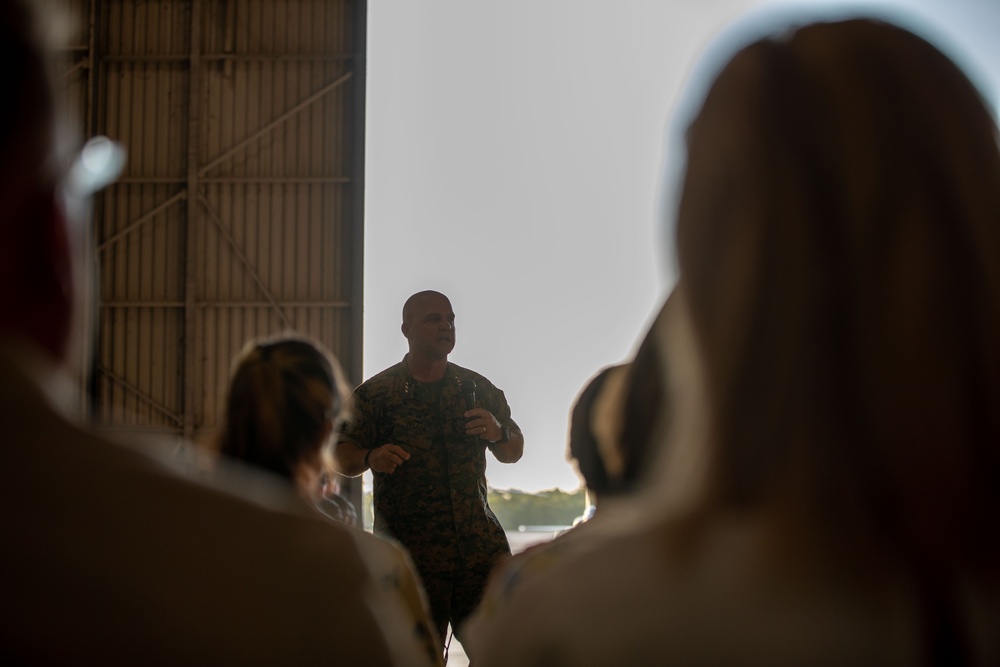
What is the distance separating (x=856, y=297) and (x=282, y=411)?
72.7 inches

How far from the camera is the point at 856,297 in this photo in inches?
29.8

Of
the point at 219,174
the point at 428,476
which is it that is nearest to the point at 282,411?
the point at 428,476

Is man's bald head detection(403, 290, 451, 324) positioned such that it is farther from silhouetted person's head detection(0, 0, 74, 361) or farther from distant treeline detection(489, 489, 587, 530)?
distant treeline detection(489, 489, 587, 530)

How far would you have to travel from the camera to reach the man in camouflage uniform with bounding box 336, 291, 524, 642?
398cm

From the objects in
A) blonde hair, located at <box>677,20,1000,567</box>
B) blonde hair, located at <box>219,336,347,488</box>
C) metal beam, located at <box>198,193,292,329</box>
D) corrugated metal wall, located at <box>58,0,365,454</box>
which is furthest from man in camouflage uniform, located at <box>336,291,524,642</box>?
metal beam, located at <box>198,193,292,329</box>

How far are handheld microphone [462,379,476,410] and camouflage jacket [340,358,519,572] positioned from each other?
0.02 m

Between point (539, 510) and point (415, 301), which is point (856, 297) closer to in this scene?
point (415, 301)

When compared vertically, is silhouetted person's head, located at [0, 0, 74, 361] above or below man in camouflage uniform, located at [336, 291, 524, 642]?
above

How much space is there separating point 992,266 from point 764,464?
24 cm

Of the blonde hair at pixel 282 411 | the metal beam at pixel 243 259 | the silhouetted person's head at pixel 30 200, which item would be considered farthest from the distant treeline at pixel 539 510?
the silhouetted person's head at pixel 30 200

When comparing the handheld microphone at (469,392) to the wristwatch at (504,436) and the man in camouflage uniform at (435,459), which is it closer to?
the man in camouflage uniform at (435,459)

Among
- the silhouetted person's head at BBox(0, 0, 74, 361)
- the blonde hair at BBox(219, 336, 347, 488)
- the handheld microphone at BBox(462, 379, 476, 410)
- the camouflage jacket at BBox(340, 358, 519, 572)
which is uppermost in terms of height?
the silhouetted person's head at BBox(0, 0, 74, 361)

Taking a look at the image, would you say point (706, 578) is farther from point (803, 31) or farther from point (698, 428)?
point (803, 31)

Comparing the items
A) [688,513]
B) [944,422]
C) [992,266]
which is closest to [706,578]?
[688,513]
